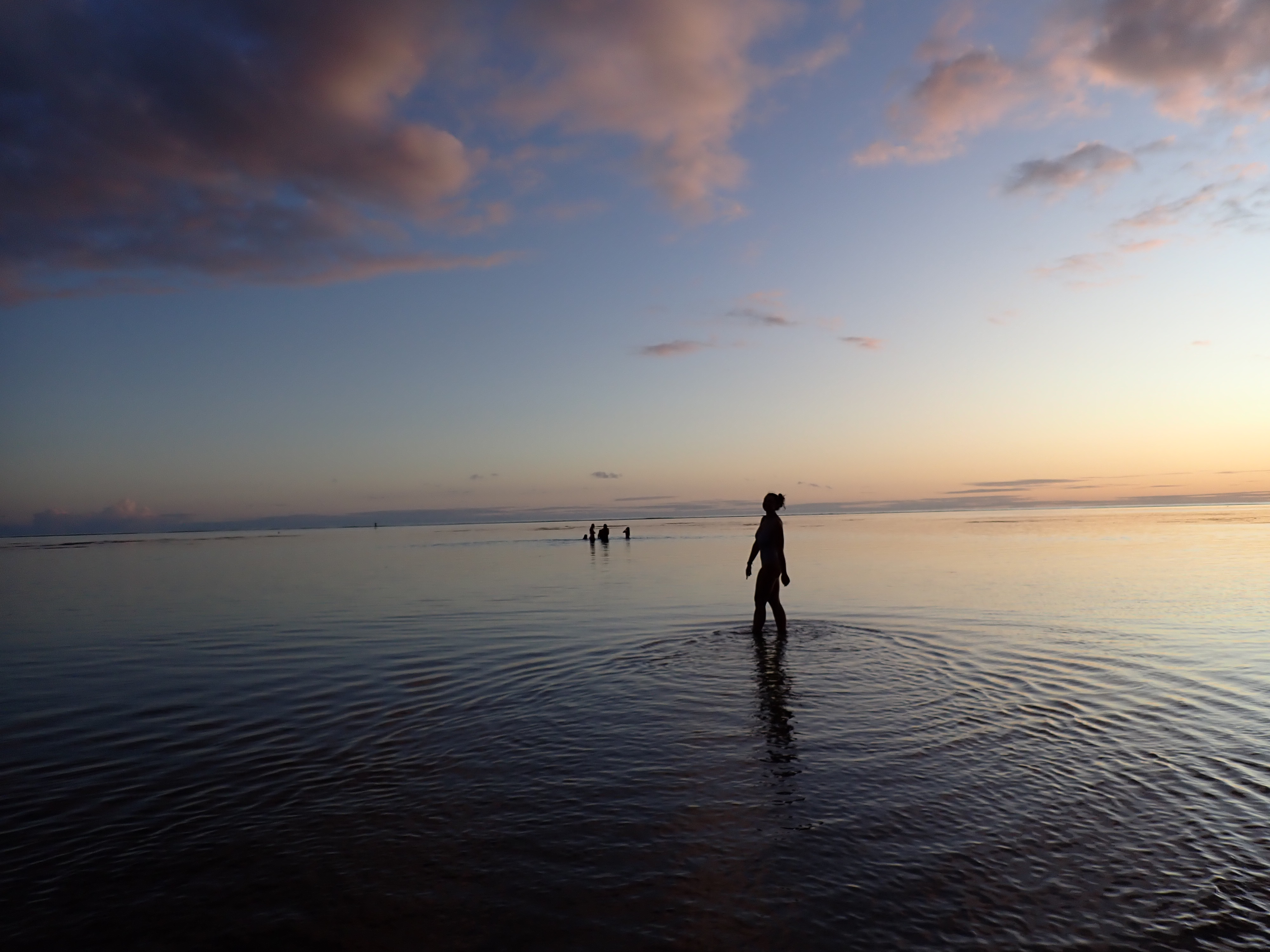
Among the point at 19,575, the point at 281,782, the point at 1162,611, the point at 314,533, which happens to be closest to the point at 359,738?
the point at 281,782

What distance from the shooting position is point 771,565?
19.2 meters

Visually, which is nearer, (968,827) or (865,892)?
(865,892)

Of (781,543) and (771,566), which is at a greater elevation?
(781,543)

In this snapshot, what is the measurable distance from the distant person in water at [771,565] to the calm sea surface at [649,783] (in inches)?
32.8

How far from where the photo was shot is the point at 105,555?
76562 millimetres

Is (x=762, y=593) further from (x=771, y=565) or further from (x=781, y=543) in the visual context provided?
(x=781, y=543)

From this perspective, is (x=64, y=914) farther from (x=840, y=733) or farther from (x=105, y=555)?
(x=105, y=555)

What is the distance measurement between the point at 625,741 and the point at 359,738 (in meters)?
4.37

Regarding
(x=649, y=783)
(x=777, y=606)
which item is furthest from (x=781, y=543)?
(x=649, y=783)

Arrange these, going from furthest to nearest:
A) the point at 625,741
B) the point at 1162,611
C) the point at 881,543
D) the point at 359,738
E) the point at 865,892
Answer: the point at 881,543, the point at 1162,611, the point at 359,738, the point at 625,741, the point at 865,892

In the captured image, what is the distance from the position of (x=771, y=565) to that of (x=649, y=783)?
1098 cm

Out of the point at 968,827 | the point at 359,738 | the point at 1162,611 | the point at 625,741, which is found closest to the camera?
the point at 968,827

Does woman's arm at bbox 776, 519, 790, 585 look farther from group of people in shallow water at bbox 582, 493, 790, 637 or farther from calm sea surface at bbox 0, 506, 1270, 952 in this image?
calm sea surface at bbox 0, 506, 1270, 952

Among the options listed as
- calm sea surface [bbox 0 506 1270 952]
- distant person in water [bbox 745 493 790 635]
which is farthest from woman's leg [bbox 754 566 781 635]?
calm sea surface [bbox 0 506 1270 952]
